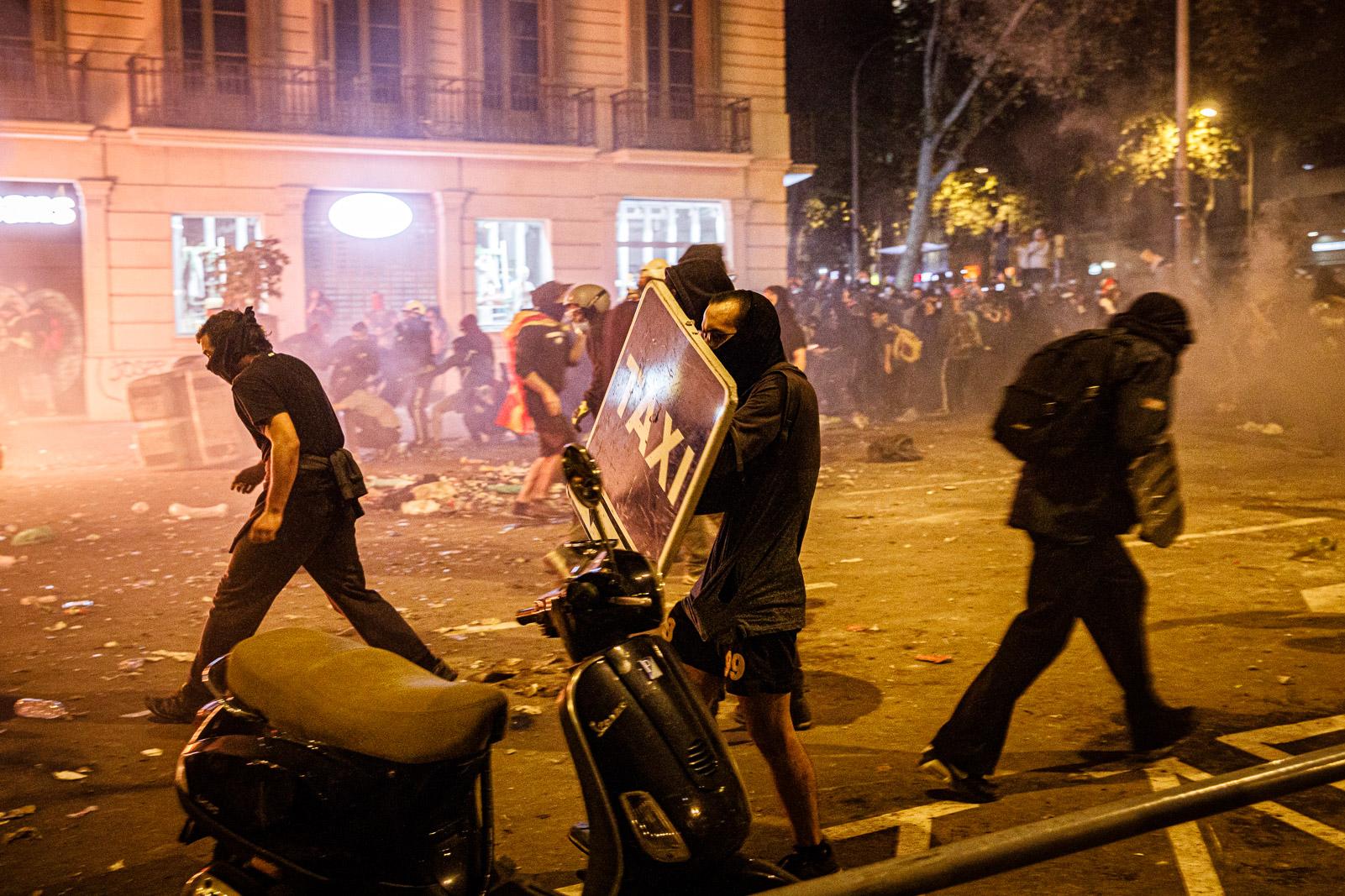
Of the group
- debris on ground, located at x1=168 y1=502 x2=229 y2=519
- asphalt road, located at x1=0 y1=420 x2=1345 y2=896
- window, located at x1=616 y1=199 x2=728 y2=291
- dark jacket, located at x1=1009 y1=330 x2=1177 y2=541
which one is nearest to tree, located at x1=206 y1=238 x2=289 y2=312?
asphalt road, located at x1=0 y1=420 x2=1345 y2=896

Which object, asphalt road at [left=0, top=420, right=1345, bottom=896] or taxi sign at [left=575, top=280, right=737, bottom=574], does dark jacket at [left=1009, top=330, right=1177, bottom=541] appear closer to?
asphalt road at [left=0, top=420, right=1345, bottom=896]

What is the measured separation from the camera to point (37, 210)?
719 inches

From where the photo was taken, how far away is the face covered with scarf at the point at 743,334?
134 inches

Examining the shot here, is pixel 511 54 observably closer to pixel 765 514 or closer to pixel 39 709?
pixel 39 709

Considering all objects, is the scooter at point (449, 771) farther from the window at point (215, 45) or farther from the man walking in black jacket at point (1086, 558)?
the window at point (215, 45)

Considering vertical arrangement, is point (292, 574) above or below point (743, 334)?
below

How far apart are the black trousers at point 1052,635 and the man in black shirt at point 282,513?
2.24 meters

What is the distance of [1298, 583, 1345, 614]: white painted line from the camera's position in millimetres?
6621

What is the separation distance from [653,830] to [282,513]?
8.91ft

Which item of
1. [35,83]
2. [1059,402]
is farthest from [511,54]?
[1059,402]

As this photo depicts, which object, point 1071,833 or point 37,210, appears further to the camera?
point 37,210

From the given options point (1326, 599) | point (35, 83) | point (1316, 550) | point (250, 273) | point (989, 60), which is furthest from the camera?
point (989, 60)

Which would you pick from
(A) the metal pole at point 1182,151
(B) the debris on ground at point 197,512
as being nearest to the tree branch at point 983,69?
(A) the metal pole at point 1182,151

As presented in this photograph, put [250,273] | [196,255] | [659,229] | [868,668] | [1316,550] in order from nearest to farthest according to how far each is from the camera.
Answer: [868,668] < [1316,550] < [250,273] < [196,255] < [659,229]
